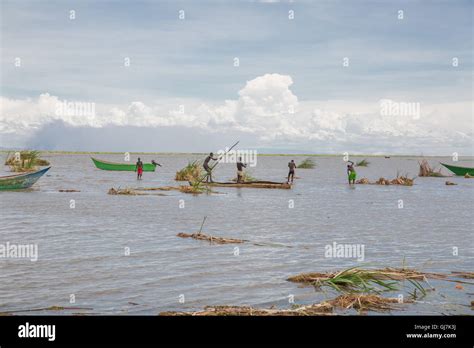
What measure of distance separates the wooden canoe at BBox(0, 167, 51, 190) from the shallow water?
4.66ft

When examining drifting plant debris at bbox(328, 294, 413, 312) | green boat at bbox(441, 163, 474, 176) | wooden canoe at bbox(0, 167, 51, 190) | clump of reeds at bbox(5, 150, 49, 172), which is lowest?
drifting plant debris at bbox(328, 294, 413, 312)

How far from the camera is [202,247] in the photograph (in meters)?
15.1

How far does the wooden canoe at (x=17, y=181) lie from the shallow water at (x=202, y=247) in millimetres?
1420

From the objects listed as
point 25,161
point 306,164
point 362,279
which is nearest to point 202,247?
point 362,279

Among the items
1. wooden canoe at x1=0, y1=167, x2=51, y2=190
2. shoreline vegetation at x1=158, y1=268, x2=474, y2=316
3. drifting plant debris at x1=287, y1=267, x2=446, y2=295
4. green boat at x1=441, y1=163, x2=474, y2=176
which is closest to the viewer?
shoreline vegetation at x1=158, y1=268, x2=474, y2=316

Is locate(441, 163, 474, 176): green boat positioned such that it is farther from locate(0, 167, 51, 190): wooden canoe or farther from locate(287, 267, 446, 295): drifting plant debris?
locate(287, 267, 446, 295): drifting plant debris

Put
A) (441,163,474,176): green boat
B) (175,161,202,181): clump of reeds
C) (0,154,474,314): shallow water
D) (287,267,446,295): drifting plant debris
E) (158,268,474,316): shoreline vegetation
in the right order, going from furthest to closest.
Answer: (441,163,474,176): green boat
(175,161,202,181): clump of reeds
(287,267,446,295): drifting plant debris
(0,154,474,314): shallow water
(158,268,474,316): shoreline vegetation

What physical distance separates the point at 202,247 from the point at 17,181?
798 inches

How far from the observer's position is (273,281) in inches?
448

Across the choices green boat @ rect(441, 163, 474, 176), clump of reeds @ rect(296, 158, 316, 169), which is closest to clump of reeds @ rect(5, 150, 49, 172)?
clump of reeds @ rect(296, 158, 316, 169)

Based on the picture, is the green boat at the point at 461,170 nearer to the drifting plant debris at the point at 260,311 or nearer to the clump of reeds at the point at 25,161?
the clump of reeds at the point at 25,161

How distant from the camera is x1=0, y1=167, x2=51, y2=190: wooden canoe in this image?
102 feet
